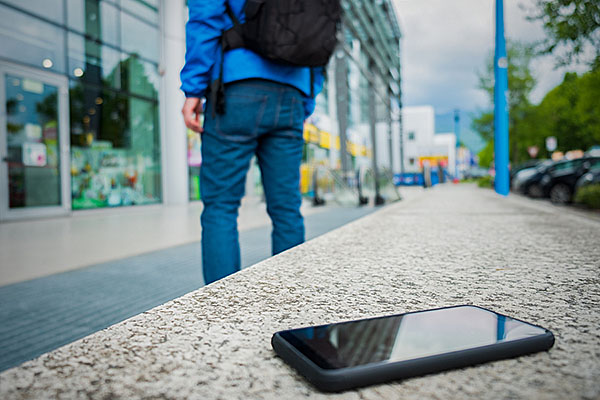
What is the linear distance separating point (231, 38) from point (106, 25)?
9.60 meters

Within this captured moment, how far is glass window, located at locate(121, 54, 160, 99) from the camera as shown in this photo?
34.5ft

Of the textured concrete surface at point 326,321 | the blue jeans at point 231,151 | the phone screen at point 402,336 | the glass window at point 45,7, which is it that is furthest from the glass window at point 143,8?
the phone screen at point 402,336

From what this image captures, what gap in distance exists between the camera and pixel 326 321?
683mm

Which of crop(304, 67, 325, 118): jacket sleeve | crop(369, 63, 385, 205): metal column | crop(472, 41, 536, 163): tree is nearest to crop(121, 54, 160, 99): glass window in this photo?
crop(369, 63, 385, 205): metal column

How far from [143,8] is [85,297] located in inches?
417

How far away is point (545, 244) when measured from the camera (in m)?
1.50

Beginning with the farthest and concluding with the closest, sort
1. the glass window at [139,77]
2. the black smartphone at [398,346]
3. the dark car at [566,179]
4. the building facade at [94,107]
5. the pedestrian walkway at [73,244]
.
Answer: the glass window at [139,77] → the dark car at [566,179] → the building facade at [94,107] → the pedestrian walkway at [73,244] → the black smartphone at [398,346]

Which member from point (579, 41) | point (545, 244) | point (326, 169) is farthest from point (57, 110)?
point (545, 244)

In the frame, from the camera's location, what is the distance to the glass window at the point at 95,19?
8906mm

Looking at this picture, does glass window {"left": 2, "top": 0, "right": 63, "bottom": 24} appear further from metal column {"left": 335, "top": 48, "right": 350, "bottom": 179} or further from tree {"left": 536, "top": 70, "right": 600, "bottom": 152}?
tree {"left": 536, "top": 70, "right": 600, "bottom": 152}

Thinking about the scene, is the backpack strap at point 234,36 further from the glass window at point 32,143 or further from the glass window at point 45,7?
the glass window at point 45,7

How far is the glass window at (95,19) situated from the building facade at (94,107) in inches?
0.9

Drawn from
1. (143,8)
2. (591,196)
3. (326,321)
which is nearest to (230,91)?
(326,321)

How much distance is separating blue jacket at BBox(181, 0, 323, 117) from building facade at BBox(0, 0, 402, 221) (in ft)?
23.6
